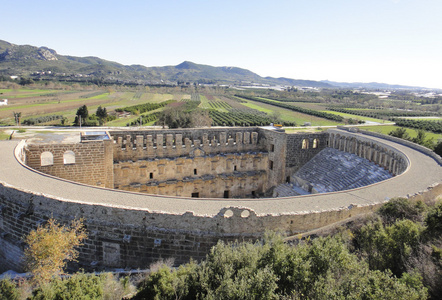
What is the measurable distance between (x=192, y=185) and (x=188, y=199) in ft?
31.6

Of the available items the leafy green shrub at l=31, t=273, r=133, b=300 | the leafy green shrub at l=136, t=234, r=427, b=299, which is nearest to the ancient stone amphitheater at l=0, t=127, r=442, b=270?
the leafy green shrub at l=31, t=273, r=133, b=300

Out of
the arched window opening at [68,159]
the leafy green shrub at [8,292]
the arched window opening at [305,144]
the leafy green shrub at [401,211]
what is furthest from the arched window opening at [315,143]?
the leafy green shrub at [8,292]

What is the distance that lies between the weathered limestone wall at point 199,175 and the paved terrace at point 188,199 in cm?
683

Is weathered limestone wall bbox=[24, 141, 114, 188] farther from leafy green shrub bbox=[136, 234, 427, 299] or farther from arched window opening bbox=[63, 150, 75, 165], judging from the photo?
leafy green shrub bbox=[136, 234, 427, 299]

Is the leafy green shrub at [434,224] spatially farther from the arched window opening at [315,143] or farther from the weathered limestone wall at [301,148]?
the arched window opening at [315,143]

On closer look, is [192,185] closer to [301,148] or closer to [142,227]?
[301,148]

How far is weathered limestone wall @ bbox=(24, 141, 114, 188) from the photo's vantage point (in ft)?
61.8

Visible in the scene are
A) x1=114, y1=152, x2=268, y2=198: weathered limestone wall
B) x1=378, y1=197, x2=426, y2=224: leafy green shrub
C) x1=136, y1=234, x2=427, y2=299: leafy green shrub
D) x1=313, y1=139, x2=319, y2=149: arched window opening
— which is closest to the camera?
x1=136, y1=234, x2=427, y2=299: leafy green shrub

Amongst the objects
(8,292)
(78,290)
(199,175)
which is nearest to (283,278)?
(78,290)

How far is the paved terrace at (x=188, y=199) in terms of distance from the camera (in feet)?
44.5

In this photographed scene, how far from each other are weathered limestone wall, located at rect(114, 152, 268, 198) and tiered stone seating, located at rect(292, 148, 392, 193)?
3.59 metres

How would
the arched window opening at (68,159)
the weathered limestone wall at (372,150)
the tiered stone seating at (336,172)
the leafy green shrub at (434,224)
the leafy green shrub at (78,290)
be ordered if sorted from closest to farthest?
the leafy green shrub at (78,290) → the leafy green shrub at (434,224) → the arched window opening at (68,159) → the weathered limestone wall at (372,150) → the tiered stone seating at (336,172)

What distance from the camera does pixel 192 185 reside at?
79.8ft

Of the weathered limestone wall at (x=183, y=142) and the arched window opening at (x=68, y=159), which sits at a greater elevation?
the weathered limestone wall at (x=183, y=142)
